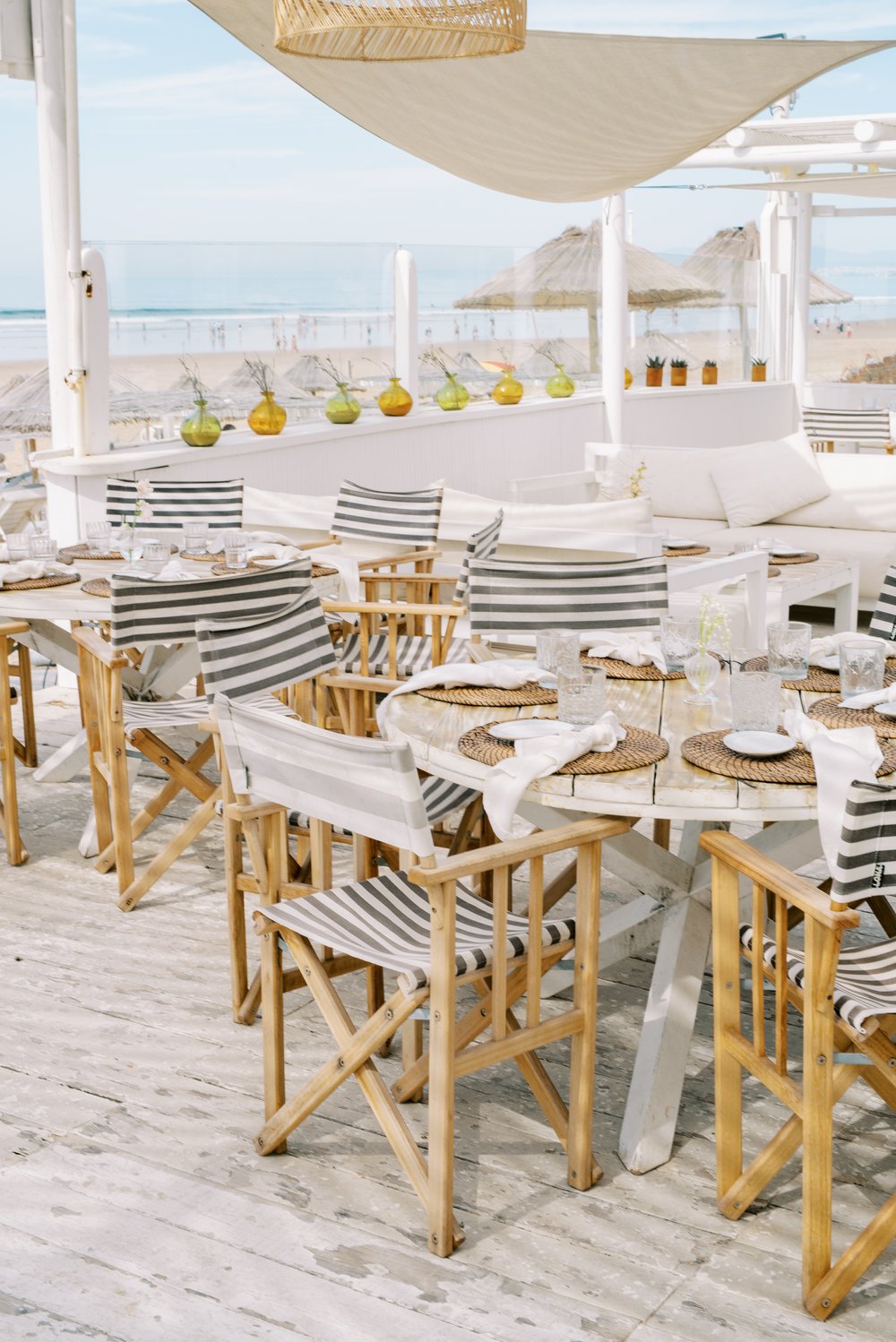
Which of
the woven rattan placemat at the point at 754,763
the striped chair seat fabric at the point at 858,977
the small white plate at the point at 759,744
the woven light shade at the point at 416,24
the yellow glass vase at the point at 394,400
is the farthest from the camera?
the yellow glass vase at the point at 394,400

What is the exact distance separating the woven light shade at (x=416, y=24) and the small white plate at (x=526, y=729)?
5.48ft

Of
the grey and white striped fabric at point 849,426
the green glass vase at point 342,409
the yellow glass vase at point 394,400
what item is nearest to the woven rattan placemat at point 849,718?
the green glass vase at point 342,409

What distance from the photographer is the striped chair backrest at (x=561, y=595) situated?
412 centimetres

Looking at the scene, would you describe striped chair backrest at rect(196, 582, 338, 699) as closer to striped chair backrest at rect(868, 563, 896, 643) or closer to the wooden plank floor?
the wooden plank floor

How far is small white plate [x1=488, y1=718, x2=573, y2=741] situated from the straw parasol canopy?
7.67 metres

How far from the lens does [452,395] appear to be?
9.13 metres

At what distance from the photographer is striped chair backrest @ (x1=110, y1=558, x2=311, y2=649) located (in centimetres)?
386

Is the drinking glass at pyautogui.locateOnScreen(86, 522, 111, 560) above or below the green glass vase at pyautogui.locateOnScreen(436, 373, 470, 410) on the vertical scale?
below

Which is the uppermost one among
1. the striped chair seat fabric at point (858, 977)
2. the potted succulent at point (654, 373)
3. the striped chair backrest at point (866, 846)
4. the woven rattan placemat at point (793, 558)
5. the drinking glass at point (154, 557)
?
the potted succulent at point (654, 373)

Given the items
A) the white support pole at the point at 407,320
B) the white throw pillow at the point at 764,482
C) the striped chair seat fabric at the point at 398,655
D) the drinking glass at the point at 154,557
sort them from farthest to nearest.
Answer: the white support pole at the point at 407,320 < the white throw pillow at the point at 764,482 < the striped chair seat fabric at the point at 398,655 < the drinking glass at the point at 154,557

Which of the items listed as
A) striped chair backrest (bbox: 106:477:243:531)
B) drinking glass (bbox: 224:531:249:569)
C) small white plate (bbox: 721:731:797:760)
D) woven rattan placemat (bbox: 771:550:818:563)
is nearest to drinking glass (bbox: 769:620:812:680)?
small white plate (bbox: 721:731:797:760)

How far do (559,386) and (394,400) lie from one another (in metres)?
1.89

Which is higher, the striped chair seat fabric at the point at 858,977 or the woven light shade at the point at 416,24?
the woven light shade at the point at 416,24

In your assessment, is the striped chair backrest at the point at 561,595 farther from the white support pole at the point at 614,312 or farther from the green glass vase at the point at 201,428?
the white support pole at the point at 614,312
